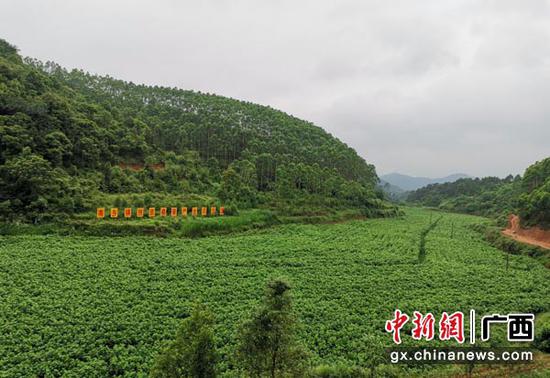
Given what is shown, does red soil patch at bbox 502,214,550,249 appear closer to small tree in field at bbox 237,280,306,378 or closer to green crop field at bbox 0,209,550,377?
green crop field at bbox 0,209,550,377

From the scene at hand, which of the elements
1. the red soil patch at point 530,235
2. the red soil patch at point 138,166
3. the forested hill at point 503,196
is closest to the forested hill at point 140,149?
the red soil patch at point 138,166

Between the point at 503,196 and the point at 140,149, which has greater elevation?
the point at 140,149

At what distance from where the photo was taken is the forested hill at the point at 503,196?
4200cm

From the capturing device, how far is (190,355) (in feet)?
30.6

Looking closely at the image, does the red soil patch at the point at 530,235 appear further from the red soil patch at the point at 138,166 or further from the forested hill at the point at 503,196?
the red soil patch at the point at 138,166

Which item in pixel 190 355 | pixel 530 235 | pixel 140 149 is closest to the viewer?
pixel 190 355

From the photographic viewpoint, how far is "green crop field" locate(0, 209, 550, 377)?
1511 cm

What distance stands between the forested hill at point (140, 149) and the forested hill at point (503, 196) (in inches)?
950

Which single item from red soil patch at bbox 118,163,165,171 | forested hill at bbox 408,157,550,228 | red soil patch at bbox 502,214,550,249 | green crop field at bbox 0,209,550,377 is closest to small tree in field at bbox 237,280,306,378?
green crop field at bbox 0,209,550,377

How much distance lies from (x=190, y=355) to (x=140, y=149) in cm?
4767

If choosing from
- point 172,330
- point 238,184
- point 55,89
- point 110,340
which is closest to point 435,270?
point 172,330

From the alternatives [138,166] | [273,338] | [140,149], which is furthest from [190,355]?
[140,149]

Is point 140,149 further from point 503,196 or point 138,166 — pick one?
point 503,196

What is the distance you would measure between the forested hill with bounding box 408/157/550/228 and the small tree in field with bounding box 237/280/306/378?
1671 inches
